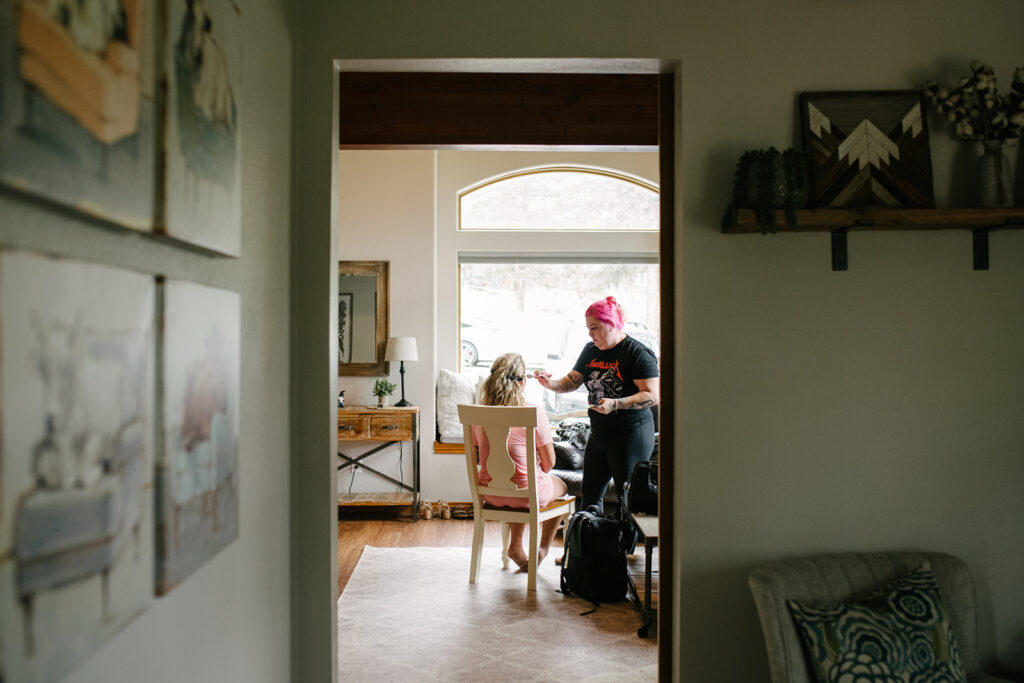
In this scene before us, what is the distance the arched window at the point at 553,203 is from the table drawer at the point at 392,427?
5.61ft

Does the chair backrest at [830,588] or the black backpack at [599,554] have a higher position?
the chair backrest at [830,588]

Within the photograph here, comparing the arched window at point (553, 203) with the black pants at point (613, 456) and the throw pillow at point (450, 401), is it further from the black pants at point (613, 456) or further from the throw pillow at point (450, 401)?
the black pants at point (613, 456)

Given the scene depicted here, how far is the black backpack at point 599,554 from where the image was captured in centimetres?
332

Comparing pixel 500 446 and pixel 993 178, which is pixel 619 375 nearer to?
pixel 500 446

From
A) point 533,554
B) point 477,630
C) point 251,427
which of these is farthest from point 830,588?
point 533,554

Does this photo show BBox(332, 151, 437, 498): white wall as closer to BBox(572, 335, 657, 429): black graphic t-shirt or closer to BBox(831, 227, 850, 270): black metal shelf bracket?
BBox(572, 335, 657, 429): black graphic t-shirt

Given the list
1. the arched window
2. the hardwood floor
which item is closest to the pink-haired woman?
the hardwood floor

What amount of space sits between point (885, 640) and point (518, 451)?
2162 mm

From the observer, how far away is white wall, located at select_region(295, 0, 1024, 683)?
1.99m

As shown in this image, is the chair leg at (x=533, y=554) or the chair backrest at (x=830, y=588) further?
the chair leg at (x=533, y=554)

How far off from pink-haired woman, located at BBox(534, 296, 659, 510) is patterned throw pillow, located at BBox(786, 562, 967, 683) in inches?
69.2

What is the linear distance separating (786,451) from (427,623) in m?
2.00

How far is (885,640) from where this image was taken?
167 cm

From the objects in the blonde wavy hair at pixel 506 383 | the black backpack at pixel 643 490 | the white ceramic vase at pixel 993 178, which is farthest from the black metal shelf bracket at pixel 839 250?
the blonde wavy hair at pixel 506 383
